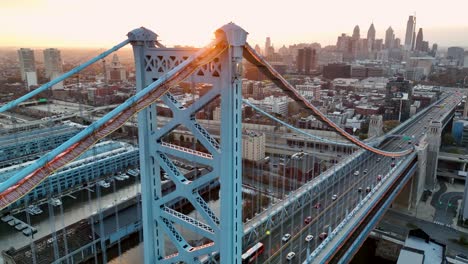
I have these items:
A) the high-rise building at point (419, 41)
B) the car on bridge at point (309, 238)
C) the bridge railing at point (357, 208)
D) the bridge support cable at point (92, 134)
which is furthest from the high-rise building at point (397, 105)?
the high-rise building at point (419, 41)

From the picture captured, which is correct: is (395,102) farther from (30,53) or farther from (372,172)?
(30,53)

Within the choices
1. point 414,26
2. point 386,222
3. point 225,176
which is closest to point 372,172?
point 386,222

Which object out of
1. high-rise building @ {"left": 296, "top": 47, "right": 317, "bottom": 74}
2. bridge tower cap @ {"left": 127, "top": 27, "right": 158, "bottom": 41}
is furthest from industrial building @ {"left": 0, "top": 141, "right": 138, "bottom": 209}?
high-rise building @ {"left": 296, "top": 47, "right": 317, "bottom": 74}

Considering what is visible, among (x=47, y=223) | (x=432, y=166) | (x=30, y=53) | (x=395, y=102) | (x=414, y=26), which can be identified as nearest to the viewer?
(x=47, y=223)

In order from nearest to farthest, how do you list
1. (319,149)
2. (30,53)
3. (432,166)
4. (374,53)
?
1. (432,166)
2. (319,149)
3. (30,53)
4. (374,53)

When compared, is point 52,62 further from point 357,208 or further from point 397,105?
point 397,105

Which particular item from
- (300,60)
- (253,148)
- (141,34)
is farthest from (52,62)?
(300,60)
